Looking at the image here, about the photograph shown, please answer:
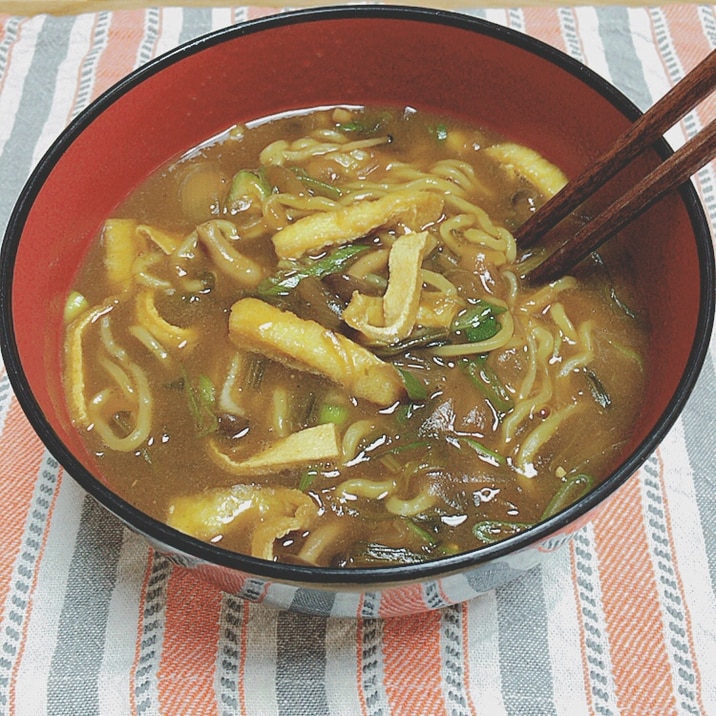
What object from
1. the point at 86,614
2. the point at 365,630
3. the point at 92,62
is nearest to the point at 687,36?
the point at 92,62

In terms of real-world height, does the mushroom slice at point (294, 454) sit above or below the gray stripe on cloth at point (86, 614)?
above

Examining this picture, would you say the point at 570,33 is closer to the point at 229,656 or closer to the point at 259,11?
the point at 259,11

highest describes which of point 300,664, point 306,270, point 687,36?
point 687,36

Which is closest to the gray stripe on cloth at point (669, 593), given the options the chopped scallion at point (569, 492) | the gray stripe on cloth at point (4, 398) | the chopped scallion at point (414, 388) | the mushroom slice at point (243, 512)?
the chopped scallion at point (569, 492)

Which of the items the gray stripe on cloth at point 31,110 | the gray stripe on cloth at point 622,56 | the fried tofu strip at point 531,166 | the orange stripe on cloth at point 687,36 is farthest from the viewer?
the orange stripe on cloth at point 687,36

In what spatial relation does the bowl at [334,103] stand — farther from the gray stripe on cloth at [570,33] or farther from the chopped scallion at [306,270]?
the gray stripe on cloth at [570,33]

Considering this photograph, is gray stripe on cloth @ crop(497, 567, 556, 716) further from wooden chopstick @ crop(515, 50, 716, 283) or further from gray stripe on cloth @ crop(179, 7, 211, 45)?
gray stripe on cloth @ crop(179, 7, 211, 45)

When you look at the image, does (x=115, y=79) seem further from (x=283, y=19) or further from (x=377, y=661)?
(x=377, y=661)
